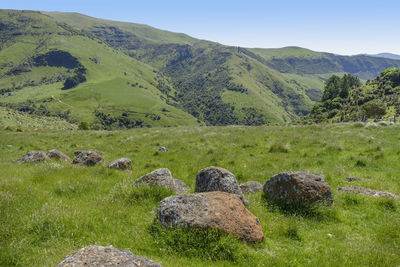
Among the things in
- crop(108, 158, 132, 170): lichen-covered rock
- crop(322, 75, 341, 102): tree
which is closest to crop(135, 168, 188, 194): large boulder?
crop(108, 158, 132, 170): lichen-covered rock

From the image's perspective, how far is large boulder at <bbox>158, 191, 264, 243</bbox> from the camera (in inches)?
231

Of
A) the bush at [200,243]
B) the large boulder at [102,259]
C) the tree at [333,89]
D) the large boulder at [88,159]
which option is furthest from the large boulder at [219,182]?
the tree at [333,89]

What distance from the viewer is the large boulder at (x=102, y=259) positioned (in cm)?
380

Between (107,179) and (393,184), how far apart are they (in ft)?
48.1

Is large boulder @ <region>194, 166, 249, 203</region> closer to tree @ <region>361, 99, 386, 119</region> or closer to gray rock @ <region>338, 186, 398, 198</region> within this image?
gray rock @ <region>338, 186, 398, 198</region>

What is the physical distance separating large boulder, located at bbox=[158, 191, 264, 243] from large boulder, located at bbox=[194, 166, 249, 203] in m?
1.65

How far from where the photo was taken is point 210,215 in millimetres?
5953

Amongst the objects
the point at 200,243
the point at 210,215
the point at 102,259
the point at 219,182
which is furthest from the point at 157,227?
the point at 219,182

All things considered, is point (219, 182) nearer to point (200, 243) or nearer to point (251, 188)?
point (251, 188)

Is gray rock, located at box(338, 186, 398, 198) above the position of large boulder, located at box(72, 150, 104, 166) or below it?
above

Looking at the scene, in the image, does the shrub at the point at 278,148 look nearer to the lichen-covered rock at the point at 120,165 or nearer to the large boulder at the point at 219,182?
the large boulder at the point at 219,182

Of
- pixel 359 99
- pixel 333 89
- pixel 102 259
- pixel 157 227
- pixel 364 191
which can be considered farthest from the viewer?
pixel 333 89

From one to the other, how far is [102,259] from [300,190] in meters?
7.09

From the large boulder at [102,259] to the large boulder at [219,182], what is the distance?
15.4ft
